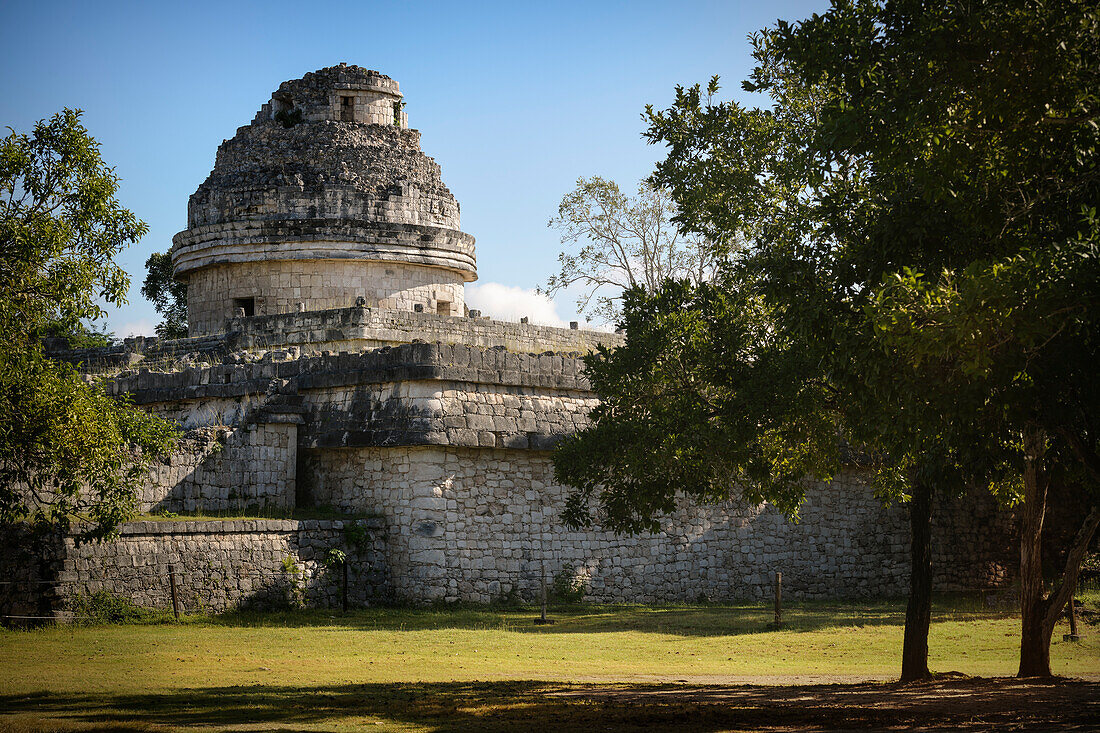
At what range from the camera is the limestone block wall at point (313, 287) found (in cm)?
2488

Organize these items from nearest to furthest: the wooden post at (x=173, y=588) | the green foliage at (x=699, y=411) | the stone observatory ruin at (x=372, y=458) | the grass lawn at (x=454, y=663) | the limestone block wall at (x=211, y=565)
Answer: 1. the grass lawn at (x=454, y=663)
2. the green foliage at (x=699, y=411)
3. the limestone block wall at (x=211, y=565)
4. the wooden post at (x=173, y=588)
5. the stone observatory ruin at (x=372, y=458)

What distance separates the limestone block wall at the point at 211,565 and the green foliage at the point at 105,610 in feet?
0.27

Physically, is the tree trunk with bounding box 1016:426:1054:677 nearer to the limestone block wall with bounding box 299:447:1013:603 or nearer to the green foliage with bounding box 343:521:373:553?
the limestone block wall with bounding box 299:447:1013:603

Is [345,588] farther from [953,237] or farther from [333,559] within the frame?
[953,237]

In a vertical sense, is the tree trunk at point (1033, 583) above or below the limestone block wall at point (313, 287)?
below

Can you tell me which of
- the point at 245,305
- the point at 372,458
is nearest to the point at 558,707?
the point at 372,458

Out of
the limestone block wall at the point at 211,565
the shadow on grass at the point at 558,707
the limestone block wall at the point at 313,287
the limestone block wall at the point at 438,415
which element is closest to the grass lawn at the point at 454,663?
the shadow on grass at the point at 558,707

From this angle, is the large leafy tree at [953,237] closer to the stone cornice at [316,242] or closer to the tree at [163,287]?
the stone cornice at [316,242]

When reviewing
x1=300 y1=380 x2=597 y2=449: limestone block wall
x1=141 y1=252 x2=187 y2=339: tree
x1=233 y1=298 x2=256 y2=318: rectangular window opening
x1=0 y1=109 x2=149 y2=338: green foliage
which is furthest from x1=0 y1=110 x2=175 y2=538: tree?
x1=141 y1=252 x2=187 y2=339: tree

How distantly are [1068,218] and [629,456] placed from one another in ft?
18.0

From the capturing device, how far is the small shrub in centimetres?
1894

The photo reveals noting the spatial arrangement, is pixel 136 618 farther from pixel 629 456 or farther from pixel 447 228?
pixel 447 228

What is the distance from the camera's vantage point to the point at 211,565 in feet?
52.9

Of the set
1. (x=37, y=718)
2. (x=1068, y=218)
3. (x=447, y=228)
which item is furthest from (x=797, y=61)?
(x=447, y=228)
